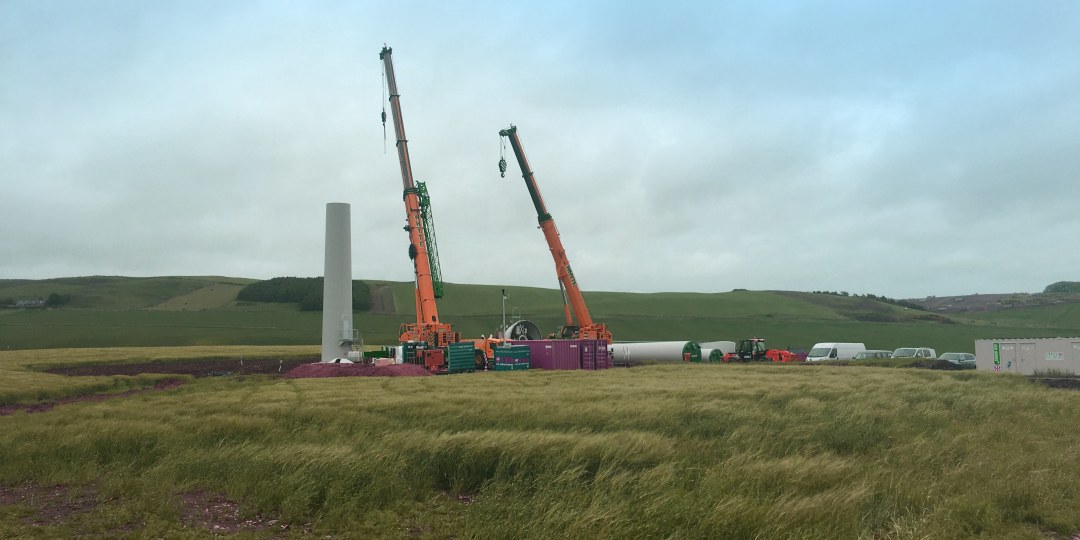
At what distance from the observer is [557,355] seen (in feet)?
162

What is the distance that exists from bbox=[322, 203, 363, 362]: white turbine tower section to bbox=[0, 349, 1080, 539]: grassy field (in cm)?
3151

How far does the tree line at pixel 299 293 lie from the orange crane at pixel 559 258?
2413 inches

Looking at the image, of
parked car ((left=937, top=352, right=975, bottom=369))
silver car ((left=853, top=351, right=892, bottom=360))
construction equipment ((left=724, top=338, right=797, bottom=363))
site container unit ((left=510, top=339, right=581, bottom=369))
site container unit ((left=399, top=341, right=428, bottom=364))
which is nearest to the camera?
site container unit ((left=399, top=341, right=428, bottom=364))

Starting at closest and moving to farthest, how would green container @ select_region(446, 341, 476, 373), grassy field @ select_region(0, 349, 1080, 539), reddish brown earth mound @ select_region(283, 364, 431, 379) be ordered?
grassy field @ select_region(0, 349, 1080, 539) < reddish brown earth mound @ select_region(283, 364, 431, 379) < green container @ select_region(446, 341, 476, 373)

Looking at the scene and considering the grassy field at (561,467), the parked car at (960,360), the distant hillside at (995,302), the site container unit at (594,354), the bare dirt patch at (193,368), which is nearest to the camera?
the grassy field at (561,467)

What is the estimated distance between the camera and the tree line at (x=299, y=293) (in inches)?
4400

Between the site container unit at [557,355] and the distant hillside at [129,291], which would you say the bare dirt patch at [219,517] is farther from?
the distant hillside at [129,291]

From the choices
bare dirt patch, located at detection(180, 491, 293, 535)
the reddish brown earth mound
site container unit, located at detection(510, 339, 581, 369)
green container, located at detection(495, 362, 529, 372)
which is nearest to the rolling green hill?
site container unit, located at detection(510, 339, 581, 369)

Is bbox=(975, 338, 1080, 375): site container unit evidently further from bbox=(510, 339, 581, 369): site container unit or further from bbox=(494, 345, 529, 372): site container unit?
bbox=(494, 345, 529, 372): site container unit

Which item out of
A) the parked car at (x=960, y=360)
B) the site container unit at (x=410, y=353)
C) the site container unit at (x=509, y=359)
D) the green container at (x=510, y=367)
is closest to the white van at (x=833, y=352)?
the parked car at (x=960, y=360)

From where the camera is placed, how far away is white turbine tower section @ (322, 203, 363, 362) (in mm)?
52094

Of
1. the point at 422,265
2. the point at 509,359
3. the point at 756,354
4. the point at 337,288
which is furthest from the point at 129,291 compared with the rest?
the point at 756,354

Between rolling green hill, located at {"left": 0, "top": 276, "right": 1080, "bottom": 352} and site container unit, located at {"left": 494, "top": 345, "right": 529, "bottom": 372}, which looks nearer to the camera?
site container unit, located at {"left": 494, "top": 345, "right": 529, "bottom": 372}

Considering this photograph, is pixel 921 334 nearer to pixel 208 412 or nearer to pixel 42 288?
pixel 208 412
